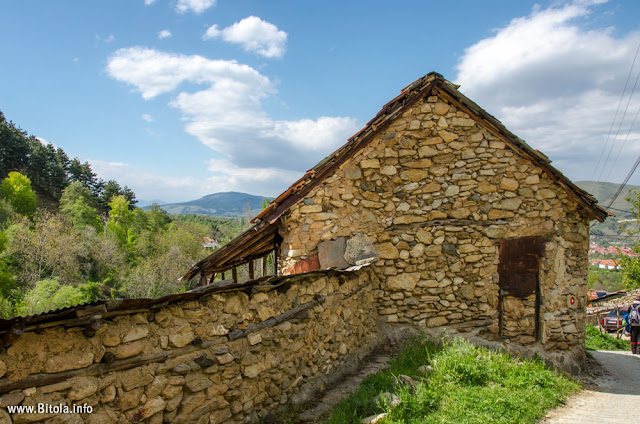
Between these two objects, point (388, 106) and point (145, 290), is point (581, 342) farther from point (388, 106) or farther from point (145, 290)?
point (145, 290)

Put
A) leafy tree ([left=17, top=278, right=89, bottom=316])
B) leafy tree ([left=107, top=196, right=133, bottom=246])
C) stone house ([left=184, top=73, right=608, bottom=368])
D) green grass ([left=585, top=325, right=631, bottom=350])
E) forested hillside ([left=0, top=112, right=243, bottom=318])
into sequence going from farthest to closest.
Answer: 1. leafy tree ([left=107, top=196, right=133, bottom=246])
2. forested hillside ([left=0, top=112, right=243, bottom=318])
3. leafy tree ([left=17, top=278, right=89, bottom=316])
4. green grass ([left=585, top=325, right=631, bottom=350])
5. stone house ([left=184, top=73, right=608, bottom=368])

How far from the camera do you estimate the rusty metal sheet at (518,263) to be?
7.02 meters

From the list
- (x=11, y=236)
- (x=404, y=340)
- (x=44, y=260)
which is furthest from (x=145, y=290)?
(x=404, y=340)

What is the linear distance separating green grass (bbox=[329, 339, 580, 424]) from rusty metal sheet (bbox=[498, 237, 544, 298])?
4.39 ft

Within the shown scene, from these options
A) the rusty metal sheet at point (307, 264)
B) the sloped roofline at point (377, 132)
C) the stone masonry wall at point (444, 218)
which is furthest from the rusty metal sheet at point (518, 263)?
the rusty metal sheet at point (307, 264)

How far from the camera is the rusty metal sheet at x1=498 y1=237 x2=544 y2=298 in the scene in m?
7.02

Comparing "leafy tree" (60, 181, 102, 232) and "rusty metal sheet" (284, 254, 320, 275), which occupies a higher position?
"leafy tree" (60, 181, 102, 232)

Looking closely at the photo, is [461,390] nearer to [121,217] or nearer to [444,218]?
[444,218]

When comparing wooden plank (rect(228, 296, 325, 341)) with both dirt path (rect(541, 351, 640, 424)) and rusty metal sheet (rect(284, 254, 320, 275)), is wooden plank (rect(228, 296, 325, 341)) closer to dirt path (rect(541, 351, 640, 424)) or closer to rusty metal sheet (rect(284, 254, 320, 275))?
rusty metal sheet (rect(284, 254, 320, 275))

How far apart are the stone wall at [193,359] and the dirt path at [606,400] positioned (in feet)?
10.7

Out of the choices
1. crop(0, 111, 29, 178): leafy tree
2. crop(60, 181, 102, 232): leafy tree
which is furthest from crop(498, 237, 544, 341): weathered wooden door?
crop(0, 111, 29, 178): leafy tree

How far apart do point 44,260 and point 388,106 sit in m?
37.8

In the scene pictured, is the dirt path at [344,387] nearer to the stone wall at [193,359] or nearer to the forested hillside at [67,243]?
the stone wall at [193,359]

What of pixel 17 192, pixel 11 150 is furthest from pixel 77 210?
pixel 11 150
